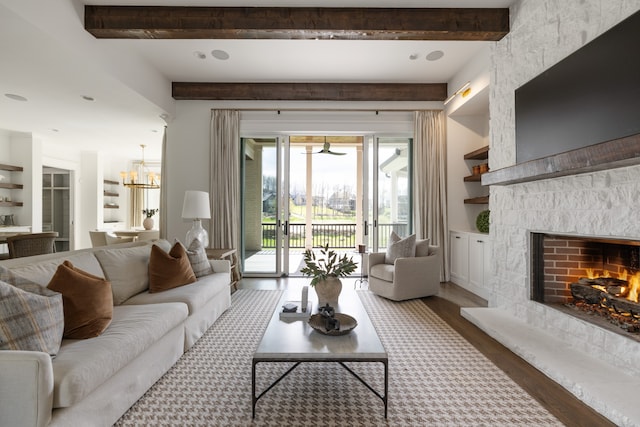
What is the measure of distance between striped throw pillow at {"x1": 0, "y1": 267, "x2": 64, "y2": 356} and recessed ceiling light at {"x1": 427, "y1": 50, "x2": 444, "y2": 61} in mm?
4619

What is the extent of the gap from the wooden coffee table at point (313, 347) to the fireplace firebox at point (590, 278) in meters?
1.74

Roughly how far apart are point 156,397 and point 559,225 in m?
3.31

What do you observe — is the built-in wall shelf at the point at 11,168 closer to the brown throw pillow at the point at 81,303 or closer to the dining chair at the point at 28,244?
the dining chair at the point at 28,244

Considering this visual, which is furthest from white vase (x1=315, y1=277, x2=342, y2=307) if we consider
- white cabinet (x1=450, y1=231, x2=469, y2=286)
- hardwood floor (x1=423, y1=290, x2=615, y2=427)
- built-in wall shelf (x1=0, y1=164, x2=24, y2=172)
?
built-in wall shelf (x1=0, y1=164, x2=24, y2=172)

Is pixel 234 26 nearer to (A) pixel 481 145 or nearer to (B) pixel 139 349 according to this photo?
(B) pixel 139 349

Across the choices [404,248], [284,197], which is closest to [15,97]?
[284,197]

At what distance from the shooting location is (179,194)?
17.3 ft

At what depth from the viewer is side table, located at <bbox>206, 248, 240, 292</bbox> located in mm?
4062

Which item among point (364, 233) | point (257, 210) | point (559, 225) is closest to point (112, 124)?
point (257, 210)

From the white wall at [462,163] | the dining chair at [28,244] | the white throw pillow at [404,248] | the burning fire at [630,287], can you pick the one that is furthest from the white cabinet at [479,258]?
the dining chair at [28,244]

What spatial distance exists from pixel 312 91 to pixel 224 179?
204 centimetres

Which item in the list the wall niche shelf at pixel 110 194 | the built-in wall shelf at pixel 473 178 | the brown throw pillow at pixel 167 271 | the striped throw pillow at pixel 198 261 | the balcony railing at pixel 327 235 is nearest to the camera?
the brown throw pillow at pixel 167 271

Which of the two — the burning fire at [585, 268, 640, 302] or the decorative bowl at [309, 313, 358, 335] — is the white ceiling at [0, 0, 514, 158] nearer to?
the burning fire at [585, 268, 640, 302]

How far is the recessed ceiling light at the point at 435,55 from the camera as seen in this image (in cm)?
412
